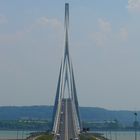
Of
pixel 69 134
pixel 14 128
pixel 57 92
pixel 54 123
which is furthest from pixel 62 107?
pixel 14 128

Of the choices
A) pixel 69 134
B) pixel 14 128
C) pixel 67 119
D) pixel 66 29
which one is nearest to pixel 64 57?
pixel 66 29

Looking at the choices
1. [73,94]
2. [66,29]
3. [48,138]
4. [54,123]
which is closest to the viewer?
[48,138]

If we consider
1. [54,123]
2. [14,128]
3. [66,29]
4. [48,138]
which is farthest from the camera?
[14,128]

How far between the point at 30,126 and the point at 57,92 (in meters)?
83.7

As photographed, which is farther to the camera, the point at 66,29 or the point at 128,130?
the point at 128,130

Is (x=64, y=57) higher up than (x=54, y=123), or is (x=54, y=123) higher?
(x=64, y=57)

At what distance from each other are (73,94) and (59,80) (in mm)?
3563

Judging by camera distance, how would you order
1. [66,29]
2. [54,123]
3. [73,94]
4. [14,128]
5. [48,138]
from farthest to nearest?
[14,128]
[66,29]
[73,94]
[54,123]
[48,138]

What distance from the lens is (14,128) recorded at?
193125mm

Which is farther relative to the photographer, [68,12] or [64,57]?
[68,12]

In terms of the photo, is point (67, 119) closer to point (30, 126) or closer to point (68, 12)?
point (68, 12)

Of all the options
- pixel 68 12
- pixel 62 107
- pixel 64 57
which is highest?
pixel 68 12

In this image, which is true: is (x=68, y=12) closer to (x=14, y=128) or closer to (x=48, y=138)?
(x=48, y=138)

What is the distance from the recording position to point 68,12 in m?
123
